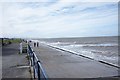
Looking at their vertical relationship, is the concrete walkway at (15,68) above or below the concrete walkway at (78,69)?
above

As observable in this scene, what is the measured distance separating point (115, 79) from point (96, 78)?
92cm

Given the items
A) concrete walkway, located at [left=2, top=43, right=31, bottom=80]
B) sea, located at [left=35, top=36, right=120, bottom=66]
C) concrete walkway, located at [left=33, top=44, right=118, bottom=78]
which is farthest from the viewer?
sea, located at [left=35, top=36, right=120, bottom=66]

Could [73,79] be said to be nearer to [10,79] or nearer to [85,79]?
[85,79]

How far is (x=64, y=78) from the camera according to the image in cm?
990

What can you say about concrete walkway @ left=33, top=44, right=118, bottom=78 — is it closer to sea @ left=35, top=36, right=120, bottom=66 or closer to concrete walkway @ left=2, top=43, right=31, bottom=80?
concrete walkway @ left=2, top=43, right=31, bottom=80

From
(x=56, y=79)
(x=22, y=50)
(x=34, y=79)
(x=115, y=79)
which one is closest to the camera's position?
(x=34, y=79)

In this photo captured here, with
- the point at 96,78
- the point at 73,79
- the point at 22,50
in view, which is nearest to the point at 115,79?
the point at 96,78

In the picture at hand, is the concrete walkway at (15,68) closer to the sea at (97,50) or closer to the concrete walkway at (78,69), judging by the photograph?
the concrete walkway at (78,69)

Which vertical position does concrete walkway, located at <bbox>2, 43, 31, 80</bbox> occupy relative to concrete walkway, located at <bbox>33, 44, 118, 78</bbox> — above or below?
above

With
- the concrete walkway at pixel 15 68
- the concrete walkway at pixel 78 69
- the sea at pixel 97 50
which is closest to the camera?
the concrete walkway at pixel 15 68

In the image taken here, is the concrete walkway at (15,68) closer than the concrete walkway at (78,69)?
Yes

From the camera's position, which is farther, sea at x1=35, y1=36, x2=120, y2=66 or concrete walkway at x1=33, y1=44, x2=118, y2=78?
sea at x1=35, y1=36, x2=120, y2=66

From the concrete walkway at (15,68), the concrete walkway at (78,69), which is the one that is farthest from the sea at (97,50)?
the concrete walkway at (15,68)

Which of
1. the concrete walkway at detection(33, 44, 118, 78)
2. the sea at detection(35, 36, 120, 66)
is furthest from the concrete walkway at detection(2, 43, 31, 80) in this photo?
the sea at detection(35, 36, 120, 66)
